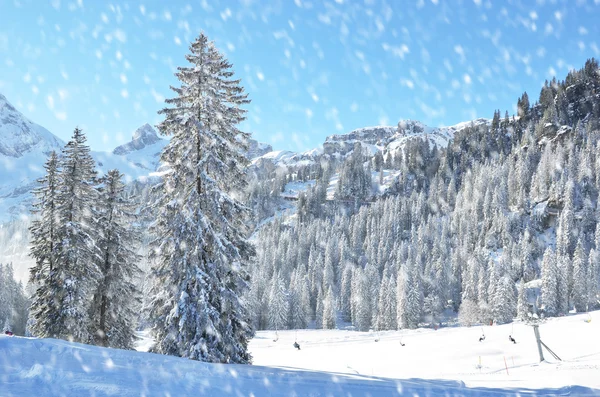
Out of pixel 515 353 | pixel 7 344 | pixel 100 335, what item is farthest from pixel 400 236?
pixel 7 344

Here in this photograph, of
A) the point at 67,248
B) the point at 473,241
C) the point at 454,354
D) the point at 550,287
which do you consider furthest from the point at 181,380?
the point at 473,241

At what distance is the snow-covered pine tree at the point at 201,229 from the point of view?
602 inches

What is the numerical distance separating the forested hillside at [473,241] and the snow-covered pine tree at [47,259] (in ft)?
209

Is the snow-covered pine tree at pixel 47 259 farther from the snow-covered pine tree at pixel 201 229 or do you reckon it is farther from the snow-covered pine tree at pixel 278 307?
the snow-covered pine tree at pixel 278 307

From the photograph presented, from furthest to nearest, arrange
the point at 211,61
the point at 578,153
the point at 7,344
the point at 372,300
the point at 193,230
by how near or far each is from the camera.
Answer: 1. the point at 578,153
2. the point at 372,300
3. the point at 211,61
4. the point at 193,230
5. the point at 7,344

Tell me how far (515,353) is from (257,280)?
8162 centimetres

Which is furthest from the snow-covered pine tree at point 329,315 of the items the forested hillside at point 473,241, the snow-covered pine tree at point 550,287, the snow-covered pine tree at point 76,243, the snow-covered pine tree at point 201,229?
the snow-covered pine tree at point 201,229

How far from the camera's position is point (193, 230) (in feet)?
51.2

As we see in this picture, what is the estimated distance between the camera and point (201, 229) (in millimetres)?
15555

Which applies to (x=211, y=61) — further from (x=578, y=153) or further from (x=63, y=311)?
(x=578, y=153)

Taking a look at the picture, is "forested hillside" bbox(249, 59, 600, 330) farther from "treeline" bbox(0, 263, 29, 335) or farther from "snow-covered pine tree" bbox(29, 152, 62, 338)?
"snow-covered pine tree" bbox(29, 152, 62, 338)

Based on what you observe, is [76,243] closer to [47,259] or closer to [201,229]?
[47,259]

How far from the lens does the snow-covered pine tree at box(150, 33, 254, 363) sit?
15281 mm

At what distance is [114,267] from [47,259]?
389 cm
